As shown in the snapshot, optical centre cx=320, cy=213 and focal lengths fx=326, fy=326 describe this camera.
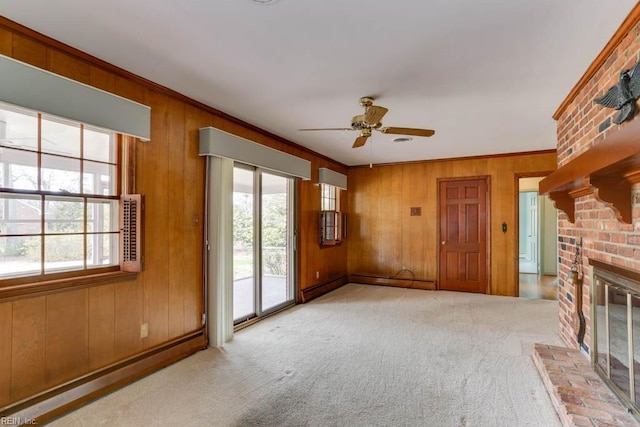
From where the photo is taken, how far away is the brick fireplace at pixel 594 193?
66.4 inches

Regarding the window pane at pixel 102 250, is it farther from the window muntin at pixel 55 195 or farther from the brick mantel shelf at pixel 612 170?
the brick mantel shelf at pixel 612 170

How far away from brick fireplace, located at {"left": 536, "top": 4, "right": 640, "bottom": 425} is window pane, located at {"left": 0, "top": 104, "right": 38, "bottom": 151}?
3.16m

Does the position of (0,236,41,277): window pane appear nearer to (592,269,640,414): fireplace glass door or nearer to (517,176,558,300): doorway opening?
(592,269,640,414): fireplace glass door

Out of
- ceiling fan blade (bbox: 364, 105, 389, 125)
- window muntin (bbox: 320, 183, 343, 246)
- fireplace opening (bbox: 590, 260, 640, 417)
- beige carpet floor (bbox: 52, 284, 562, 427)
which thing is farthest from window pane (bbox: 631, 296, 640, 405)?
window muntin (bbox: 320, 183, 343, 246)

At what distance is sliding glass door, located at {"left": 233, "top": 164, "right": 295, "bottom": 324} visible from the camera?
3.89 metres

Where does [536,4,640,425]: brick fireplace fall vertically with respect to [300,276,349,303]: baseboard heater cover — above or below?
above

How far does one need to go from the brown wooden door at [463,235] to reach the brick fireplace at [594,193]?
240 cm

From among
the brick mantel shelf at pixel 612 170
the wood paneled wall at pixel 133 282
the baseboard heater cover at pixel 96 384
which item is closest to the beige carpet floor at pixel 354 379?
the baseboard heater cover at pixel 96 384

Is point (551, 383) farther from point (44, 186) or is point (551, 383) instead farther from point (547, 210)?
point (547, 210)

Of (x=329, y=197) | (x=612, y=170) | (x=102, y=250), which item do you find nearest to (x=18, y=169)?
(x=102, y=250)

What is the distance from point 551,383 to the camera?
2.29 metres

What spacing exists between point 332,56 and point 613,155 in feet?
5.56

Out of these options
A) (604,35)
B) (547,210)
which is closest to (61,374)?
(604,35)

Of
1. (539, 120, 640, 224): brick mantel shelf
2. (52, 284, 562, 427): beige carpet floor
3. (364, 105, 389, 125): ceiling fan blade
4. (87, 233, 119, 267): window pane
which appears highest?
(364, 105, 389, 125): ceiling fan blade
